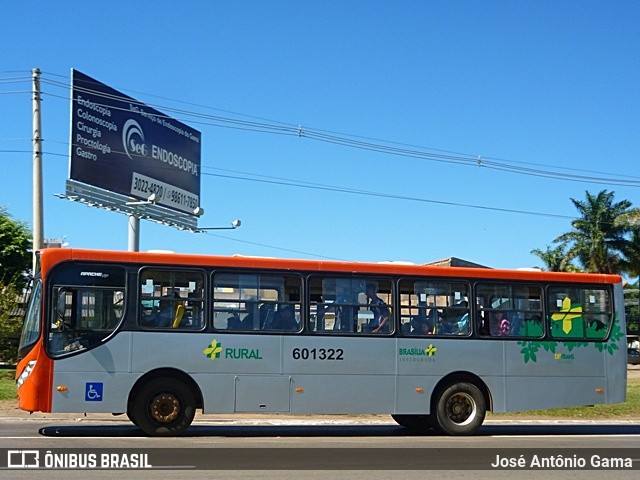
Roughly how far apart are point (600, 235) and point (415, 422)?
56793 millimetres

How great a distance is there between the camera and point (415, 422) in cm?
1717

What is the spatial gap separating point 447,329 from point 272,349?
3.37 metres

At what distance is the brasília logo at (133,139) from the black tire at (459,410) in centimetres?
2288

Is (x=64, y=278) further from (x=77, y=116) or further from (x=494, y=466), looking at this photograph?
(x=77, y=116)

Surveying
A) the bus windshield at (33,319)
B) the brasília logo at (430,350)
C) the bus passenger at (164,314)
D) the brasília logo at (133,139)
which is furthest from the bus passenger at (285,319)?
the brasília logo at (133,139)

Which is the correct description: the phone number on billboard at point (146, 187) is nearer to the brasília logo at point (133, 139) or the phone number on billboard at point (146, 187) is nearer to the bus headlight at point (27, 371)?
the brasília logo at point (133, 139)

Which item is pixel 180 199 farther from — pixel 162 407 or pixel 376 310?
pixel 162 407

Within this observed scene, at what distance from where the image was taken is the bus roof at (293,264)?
47.2 feet

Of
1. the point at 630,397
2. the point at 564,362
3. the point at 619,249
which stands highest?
the point at 619,249

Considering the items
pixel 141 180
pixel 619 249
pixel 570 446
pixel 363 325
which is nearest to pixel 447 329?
pixel 363 325

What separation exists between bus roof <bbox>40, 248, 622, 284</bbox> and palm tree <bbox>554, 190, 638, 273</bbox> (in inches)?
2157

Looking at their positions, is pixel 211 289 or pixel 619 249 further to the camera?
pixel 619 249

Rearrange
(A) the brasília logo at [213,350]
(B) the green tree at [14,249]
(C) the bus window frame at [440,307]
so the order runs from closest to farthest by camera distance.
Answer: (A) the brasília logo at [213,350]
(C) the bus window frame at [440,307]
(B) the green tree at [14,249]

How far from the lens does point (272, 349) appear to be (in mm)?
15148
